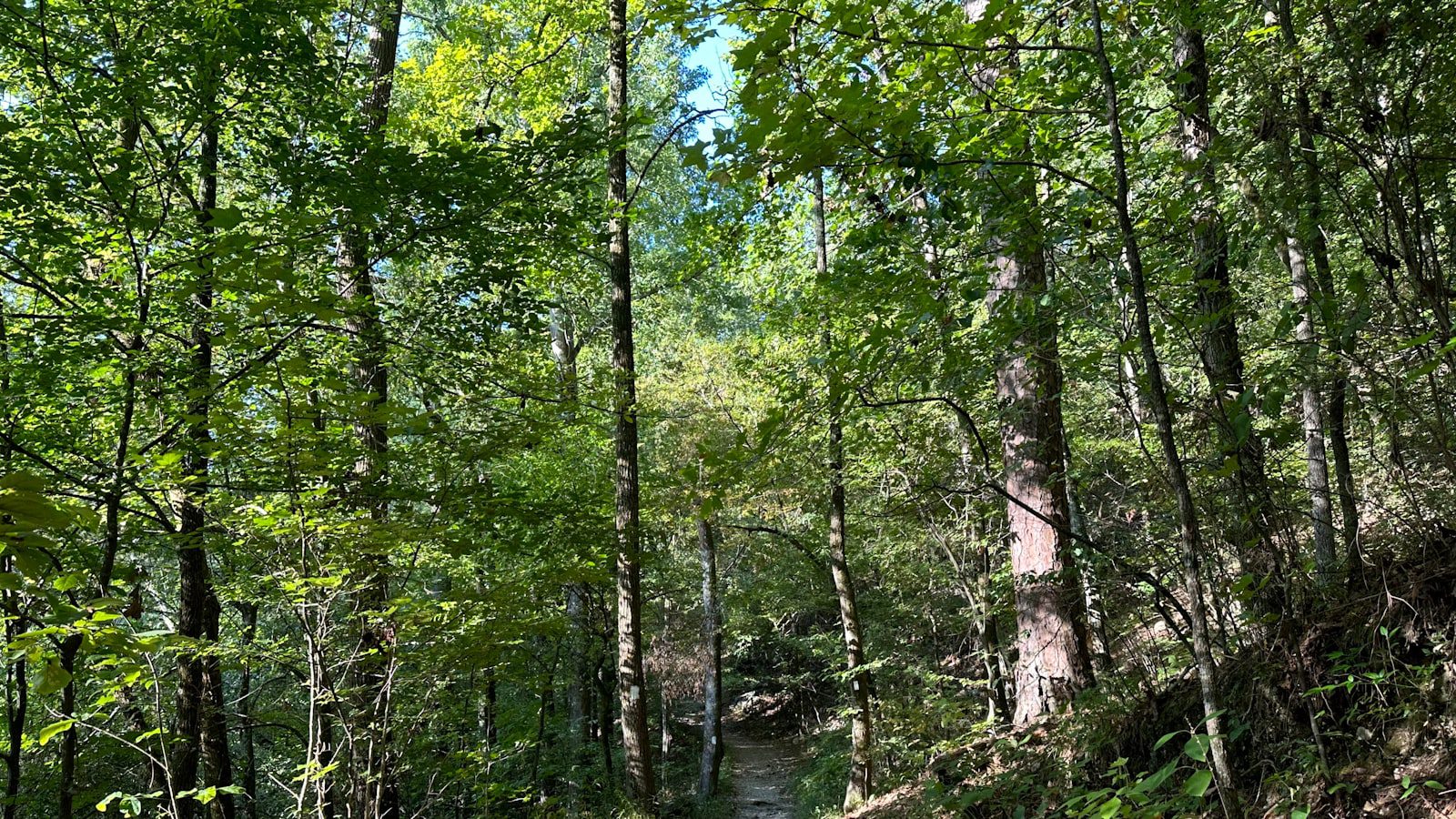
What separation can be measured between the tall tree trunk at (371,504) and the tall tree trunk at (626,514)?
206 centimetres

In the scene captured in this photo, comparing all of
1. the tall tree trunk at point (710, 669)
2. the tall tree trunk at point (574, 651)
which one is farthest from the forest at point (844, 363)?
the tall tree trunk at point (710, 669)

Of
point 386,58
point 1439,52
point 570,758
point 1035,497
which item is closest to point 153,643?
point 1439,52

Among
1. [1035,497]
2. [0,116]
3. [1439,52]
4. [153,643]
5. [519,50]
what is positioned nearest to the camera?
[153,643]

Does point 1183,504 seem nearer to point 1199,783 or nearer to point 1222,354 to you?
point 1199,783

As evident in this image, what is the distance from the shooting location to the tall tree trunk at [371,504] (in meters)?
4.16

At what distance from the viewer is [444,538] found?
4664mm

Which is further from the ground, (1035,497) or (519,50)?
(519,50)

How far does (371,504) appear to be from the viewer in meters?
5.20

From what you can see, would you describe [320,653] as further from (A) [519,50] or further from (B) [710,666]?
(B) [710,666]

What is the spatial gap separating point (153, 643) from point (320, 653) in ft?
9.18

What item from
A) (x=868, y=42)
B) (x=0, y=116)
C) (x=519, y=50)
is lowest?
(x=868, y=42)

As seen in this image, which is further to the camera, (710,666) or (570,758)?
(710,666)

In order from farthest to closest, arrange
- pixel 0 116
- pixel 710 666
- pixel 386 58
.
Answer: pixel 710 666, pixel 386 58, pixel 0 116

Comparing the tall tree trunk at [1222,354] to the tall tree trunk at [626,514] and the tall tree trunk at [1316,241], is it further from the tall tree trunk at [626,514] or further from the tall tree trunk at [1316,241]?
the tall tree trunk at [626,514]
